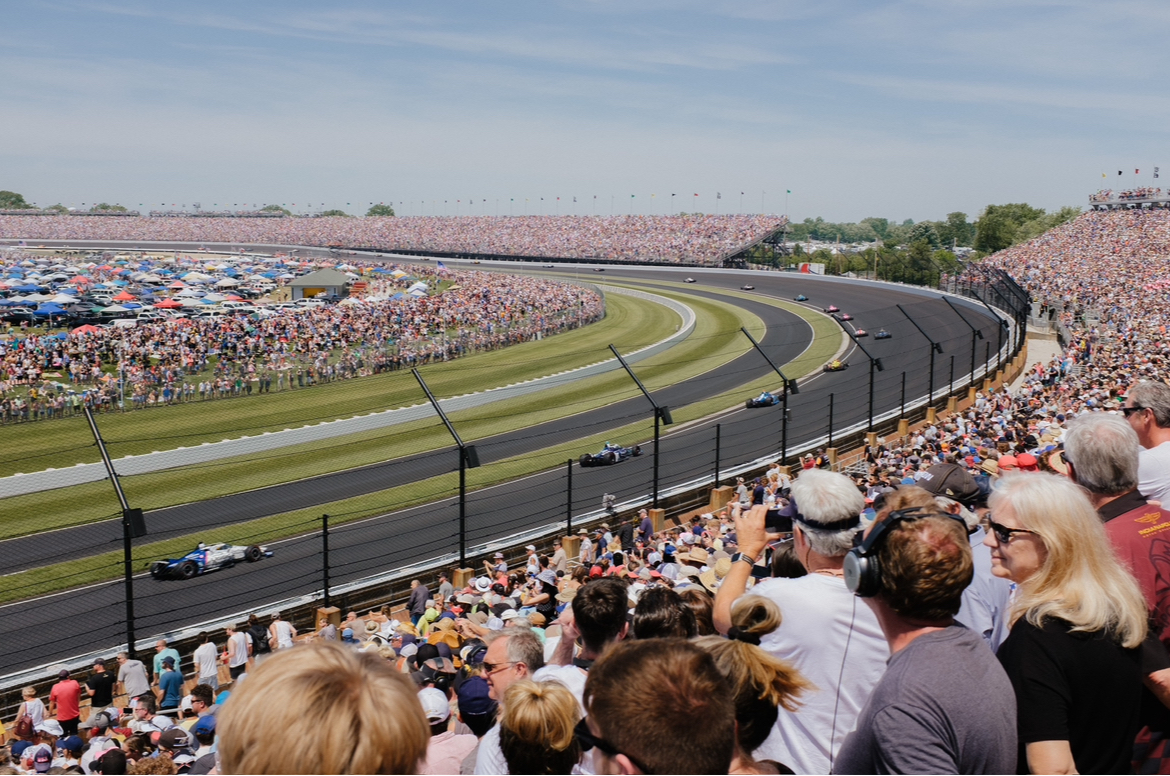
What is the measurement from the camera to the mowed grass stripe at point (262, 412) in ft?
84.7

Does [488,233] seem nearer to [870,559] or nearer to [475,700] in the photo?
[475,700]

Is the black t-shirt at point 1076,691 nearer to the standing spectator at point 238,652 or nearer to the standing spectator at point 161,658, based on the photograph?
the standing spectator at point 161,658

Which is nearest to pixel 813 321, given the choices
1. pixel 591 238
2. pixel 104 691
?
pixel 104 691

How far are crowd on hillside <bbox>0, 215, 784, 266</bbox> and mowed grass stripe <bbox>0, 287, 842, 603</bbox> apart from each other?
7481 centimetres

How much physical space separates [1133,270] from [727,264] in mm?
49628

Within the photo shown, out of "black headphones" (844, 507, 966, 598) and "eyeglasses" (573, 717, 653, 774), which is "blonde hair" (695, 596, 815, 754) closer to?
"black headphones" (844, 507, 966, 598)

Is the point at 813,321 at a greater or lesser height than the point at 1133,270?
lesser

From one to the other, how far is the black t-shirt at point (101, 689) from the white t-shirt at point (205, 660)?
1189 mm

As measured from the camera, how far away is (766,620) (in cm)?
376

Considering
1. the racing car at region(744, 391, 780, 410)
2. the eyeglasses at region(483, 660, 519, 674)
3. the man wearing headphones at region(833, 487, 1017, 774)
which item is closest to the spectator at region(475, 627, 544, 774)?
the eyeglasses at region(483, 660, 519, 674)

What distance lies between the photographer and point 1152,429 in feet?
18.4

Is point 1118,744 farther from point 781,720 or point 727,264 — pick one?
point 727,264

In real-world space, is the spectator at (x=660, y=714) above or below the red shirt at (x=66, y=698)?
above

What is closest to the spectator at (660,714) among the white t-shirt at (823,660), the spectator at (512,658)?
the white t-shirt at (823,660)
